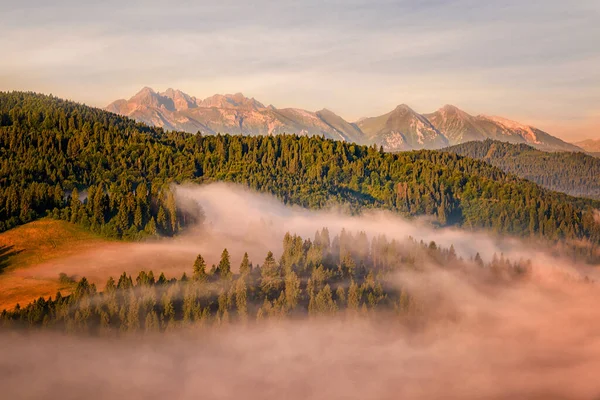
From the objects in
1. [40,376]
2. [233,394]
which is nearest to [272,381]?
[233,394]

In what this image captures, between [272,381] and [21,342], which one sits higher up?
[21,342]

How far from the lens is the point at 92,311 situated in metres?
187

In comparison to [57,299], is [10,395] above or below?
below

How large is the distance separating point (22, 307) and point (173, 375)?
51.2 m

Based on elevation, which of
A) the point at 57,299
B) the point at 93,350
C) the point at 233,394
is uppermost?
the point at 57,299

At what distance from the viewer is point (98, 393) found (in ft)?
570

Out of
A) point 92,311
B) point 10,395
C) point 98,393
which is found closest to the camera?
point 10,395

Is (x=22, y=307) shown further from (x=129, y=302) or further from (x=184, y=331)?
(x=184, y=331)

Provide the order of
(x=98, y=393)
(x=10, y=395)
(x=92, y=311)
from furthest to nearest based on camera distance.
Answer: (x=92, y=311) → (x=98, y=393) → (x=10, y=395)

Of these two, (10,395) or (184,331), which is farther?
(184,331)

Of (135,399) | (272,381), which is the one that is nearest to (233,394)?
(272,381)

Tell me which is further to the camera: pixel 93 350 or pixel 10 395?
pixel 93 350

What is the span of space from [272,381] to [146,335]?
40090mm

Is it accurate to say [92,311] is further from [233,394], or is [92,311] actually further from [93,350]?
[233,394]
